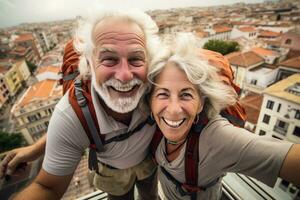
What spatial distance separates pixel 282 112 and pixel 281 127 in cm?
33

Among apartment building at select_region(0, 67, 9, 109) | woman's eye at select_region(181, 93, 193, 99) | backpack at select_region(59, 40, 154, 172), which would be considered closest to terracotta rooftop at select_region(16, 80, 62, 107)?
apartment building at select_region(0, 67, 9, 109)

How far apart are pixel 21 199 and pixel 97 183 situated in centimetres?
39

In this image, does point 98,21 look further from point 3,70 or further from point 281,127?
point 3,70

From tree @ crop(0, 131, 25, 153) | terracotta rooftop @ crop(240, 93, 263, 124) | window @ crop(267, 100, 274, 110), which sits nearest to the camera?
window @ crop(267, 100, 274, 110)

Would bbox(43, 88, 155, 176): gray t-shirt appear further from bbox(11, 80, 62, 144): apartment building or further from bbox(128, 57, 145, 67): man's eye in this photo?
bbox(11, 80, 62, 144): apartment building

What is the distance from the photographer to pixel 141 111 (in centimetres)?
88

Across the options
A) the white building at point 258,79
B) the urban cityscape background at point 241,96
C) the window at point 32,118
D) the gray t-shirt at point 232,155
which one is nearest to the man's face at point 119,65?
the urban cityscape background at point 241,96

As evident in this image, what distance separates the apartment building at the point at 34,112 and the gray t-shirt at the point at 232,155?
877 cm

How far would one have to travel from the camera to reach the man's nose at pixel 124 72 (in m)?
0.79

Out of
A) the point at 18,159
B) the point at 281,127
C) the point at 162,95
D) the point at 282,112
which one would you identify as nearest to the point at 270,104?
the point at 282,112

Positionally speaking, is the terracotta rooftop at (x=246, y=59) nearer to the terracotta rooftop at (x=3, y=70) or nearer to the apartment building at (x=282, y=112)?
the apartment building at (x=282, y=112)

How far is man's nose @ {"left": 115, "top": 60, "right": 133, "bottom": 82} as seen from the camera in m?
0.79

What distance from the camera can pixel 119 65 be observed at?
0.81 m

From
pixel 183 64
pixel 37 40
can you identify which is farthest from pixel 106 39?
pixel 37 40
